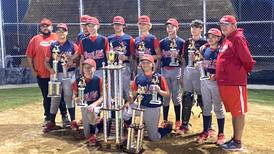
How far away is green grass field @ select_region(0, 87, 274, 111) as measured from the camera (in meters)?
9.80

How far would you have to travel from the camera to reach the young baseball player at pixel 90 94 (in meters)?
5.88

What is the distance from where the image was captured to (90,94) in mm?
6059

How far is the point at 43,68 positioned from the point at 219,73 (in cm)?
309

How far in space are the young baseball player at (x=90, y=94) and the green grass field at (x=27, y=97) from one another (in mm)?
3716

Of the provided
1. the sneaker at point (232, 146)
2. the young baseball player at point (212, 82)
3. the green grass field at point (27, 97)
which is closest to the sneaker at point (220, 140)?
the young baseball player at point (212, 82)

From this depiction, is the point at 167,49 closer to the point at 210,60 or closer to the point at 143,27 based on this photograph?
the point at 143,27

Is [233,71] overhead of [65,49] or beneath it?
beneath

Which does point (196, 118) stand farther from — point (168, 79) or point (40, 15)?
point (40, 15)

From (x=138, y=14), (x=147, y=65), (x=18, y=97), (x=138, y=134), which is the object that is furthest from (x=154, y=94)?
(x=138, y=14)

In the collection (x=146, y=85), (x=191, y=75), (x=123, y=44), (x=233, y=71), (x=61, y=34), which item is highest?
(x=61, y=34)

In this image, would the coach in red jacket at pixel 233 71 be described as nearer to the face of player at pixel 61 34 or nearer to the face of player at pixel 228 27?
the face of player at pixel 228 27

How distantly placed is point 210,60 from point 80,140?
7.72 feet

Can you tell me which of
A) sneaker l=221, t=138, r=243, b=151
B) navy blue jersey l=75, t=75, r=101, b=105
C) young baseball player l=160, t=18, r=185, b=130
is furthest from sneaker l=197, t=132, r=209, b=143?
navy blue jersey l=75, t=75, r=101, b=105

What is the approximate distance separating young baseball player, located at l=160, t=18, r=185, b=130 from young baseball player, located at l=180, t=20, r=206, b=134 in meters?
0.15
